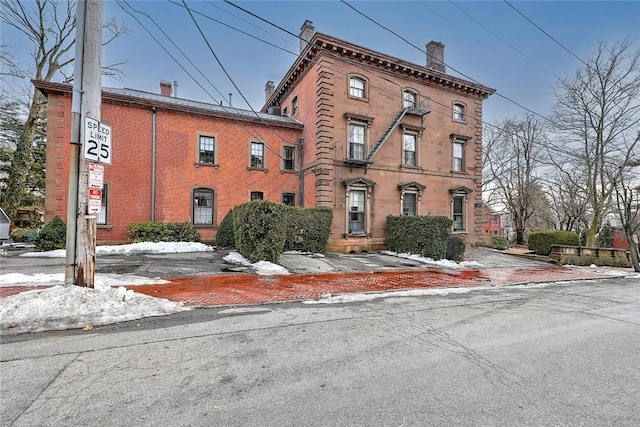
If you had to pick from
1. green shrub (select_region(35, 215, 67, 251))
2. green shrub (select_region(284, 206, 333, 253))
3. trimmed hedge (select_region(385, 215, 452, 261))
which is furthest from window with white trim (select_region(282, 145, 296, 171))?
green shrub (select_region(35, 215, 67, 251))

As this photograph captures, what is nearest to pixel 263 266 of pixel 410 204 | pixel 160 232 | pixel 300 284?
pixel 300 284

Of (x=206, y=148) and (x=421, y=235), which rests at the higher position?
(x=206, y=148)

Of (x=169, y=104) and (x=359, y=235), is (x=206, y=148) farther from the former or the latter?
(x=359, y=235)

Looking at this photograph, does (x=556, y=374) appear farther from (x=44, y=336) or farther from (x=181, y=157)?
(x=181, y=157)

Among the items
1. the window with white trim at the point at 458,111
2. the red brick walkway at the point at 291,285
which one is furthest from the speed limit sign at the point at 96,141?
the window with white trim at the point at 458,111

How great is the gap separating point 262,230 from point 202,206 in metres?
8.18

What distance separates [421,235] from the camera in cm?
1469

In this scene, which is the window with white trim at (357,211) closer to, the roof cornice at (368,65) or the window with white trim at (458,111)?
the roof cornice at (368,65)

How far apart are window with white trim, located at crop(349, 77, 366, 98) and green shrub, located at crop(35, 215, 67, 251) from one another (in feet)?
47.9

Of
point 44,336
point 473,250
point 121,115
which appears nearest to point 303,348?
point 44,336

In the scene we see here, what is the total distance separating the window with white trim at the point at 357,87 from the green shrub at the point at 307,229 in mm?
7135

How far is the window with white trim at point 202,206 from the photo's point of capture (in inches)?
659

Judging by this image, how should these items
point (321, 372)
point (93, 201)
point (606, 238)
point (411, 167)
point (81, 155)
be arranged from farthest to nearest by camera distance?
point (606, 238), point (411, 167), point (93, 201), point (81, 155), point (321, 372)

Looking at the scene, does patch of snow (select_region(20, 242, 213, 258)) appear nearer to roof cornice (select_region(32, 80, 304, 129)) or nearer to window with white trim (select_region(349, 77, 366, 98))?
roof cornice (select_region(32, 80, 304, 129))
